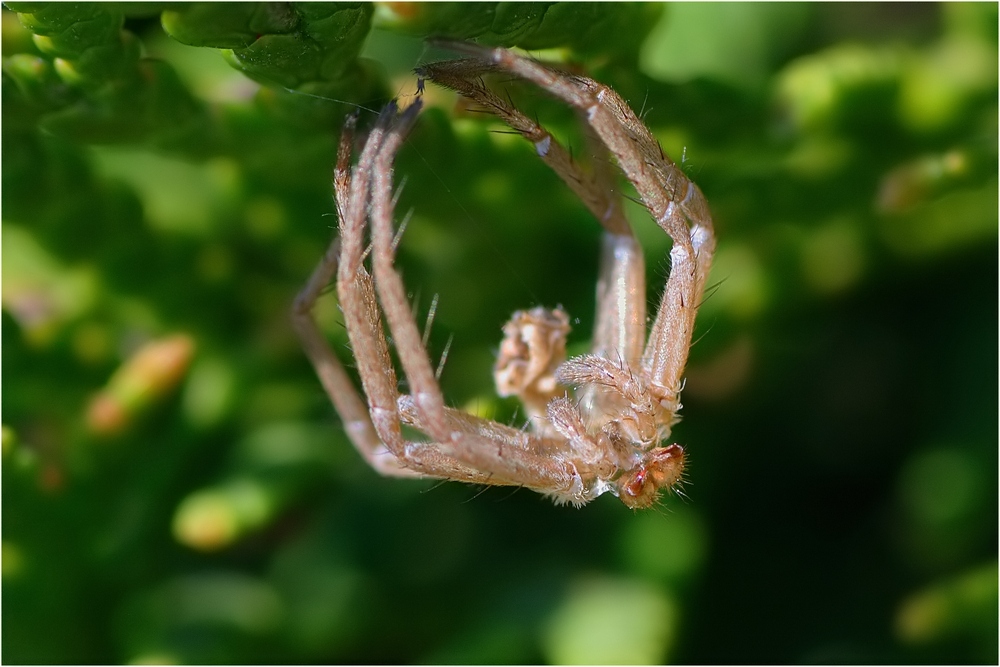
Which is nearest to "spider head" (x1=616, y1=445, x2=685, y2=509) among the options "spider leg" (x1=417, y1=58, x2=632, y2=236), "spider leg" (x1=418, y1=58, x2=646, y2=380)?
"spider leg" (x1=418, y1=58, x2=646, y2=380)

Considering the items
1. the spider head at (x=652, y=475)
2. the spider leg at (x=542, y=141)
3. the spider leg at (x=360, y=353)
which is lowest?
the spider head at (x=652, y=475)

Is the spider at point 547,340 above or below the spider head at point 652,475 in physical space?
above

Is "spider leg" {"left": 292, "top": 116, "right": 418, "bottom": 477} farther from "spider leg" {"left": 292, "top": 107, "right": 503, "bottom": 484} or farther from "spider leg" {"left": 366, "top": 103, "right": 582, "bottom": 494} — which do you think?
"spider leg" {"left": 366, "top": 103, "right": 582, "bottom": 494}

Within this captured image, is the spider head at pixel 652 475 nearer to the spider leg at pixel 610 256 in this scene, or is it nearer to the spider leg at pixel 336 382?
the spider leg at pixel 610 256

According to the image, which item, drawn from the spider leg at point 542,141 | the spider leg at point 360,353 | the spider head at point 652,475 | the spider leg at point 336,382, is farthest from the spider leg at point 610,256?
the spider leg at point 336,382

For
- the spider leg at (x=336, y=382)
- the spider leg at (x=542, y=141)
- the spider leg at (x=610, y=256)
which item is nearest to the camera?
the spider leg at (x=542, y=141)

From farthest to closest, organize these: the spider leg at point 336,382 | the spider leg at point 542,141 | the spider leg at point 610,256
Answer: the spider leg at point 336,382, the spider leg at point 610,256, the spider leg at point 542,141
